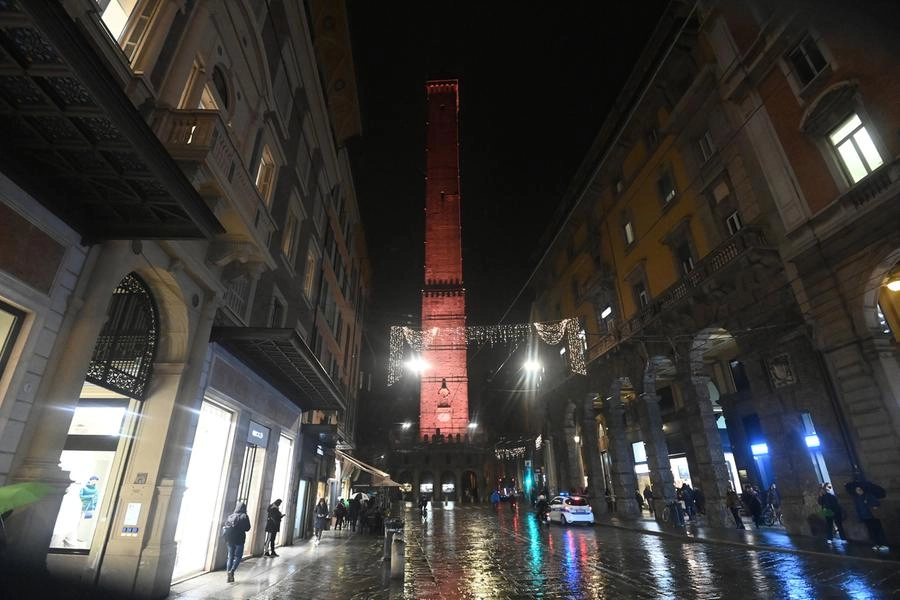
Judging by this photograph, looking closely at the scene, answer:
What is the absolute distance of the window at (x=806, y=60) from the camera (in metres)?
13.3

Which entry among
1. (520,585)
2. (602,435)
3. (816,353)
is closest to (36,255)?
(520,585)

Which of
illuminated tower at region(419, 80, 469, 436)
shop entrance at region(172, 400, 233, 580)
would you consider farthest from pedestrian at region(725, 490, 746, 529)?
illuminated tower at region(419, 80, 469, 436)

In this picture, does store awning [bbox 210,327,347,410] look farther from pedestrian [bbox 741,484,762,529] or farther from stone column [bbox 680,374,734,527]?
pedestrian [bbox 741,484,762,529]

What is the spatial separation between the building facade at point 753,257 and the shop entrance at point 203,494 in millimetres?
16394

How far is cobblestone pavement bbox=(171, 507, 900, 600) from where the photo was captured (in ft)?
23.6

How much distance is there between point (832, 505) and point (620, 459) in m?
12.1

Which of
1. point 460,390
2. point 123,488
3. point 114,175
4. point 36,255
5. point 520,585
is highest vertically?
point 460,390

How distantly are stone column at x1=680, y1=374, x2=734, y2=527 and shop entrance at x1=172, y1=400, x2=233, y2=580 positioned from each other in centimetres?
1679

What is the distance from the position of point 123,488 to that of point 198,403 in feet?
6.23

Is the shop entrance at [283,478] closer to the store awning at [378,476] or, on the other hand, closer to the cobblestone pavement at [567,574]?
the cobblestone pavement at [567,574]

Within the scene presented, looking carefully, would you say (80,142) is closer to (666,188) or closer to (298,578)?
(298,578)

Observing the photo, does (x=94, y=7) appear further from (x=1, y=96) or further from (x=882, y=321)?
(x=882, y=321)

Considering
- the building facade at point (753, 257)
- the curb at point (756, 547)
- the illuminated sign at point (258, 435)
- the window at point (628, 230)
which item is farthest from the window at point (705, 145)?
the illuminated sign at point (258, 435)

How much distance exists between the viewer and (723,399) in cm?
2177
